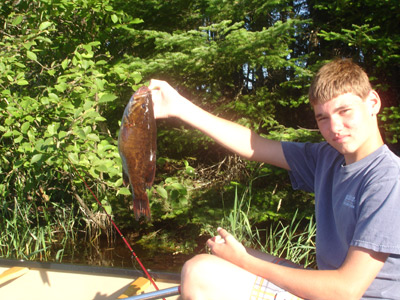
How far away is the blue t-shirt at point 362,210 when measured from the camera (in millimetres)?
1427

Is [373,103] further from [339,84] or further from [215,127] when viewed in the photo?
[215,127]

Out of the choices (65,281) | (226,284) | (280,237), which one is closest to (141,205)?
(226,284)

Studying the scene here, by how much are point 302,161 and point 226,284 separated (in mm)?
872

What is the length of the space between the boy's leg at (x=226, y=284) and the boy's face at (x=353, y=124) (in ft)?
2.33

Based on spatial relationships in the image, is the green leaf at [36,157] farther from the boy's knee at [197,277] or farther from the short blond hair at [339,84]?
the short blond hair at [339,84]

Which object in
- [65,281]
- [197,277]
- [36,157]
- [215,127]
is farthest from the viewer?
[65,281]

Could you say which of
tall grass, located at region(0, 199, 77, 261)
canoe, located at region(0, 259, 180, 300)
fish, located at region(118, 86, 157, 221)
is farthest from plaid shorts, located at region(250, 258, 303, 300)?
tall grass, located at region(0, 199, 77, 261)

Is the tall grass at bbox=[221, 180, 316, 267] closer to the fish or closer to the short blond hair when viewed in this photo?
the fish

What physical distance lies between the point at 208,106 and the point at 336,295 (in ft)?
16.7

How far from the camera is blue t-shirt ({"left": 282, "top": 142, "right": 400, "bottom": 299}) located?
1.43m

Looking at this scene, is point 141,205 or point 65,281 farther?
point 65,281

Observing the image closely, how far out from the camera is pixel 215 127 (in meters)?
2.30

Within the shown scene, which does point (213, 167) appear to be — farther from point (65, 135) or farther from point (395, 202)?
point (395, 202)

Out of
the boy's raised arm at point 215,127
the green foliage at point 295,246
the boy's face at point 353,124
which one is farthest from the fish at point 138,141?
the green foliage at point 295,246
